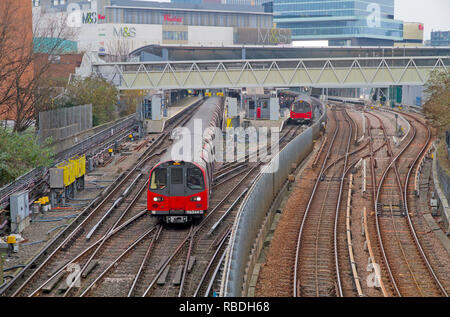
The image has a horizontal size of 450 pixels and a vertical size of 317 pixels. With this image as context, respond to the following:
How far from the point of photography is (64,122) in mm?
35156

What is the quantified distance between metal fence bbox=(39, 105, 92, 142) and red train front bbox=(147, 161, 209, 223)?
1395cm

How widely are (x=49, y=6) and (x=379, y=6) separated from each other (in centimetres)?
8244

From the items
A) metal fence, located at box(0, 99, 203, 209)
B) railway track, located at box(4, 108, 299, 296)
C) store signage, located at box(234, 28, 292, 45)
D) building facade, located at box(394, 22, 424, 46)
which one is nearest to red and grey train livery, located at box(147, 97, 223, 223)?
railway track, located at box(4, 108, 299, 296)

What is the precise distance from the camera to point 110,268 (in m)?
15.7

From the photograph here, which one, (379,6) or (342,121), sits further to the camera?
(379,6)

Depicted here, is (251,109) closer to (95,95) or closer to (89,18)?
(95,95)

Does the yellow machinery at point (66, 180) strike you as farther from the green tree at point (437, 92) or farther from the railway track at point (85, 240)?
the green tree at point (437, 92)

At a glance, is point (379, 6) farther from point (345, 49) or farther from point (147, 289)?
point (147, 289)

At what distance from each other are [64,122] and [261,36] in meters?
86.2

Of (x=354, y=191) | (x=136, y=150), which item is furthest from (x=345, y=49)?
(x=354, y=191)

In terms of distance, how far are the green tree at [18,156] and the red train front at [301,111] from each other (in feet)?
109

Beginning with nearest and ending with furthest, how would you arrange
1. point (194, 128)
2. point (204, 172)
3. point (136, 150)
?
point (204, 172) → point (194, 128) → point (136, 150)

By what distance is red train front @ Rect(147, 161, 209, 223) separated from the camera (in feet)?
63.3

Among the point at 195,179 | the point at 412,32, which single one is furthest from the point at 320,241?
the point at 412,32
